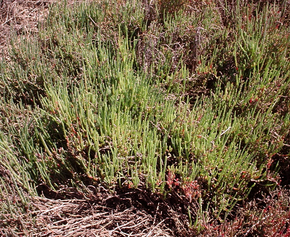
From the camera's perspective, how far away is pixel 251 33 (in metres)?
2.94

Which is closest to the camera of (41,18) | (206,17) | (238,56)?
(238,56)

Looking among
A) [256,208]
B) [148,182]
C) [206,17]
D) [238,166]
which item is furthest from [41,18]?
[256,208]

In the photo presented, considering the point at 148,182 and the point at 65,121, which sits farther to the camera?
the point at 65,121

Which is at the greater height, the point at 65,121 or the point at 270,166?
the point at 65,121

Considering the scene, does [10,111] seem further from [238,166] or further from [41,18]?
[238,166]

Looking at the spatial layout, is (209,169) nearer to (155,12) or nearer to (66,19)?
(155,12)

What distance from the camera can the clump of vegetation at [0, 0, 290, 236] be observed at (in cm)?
210

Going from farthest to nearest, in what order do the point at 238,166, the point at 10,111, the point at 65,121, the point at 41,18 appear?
the point at 41,18
the point at 10,111
the point at 65,121
the point at 238,166

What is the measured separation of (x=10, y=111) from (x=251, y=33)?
245 centimetres

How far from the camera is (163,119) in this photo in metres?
2.40

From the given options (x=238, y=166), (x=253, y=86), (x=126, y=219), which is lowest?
(x=126, y=219)

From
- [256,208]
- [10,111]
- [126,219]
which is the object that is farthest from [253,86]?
[10,111]

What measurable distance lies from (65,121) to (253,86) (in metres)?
1.59

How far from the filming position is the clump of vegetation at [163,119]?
6.88 feet
